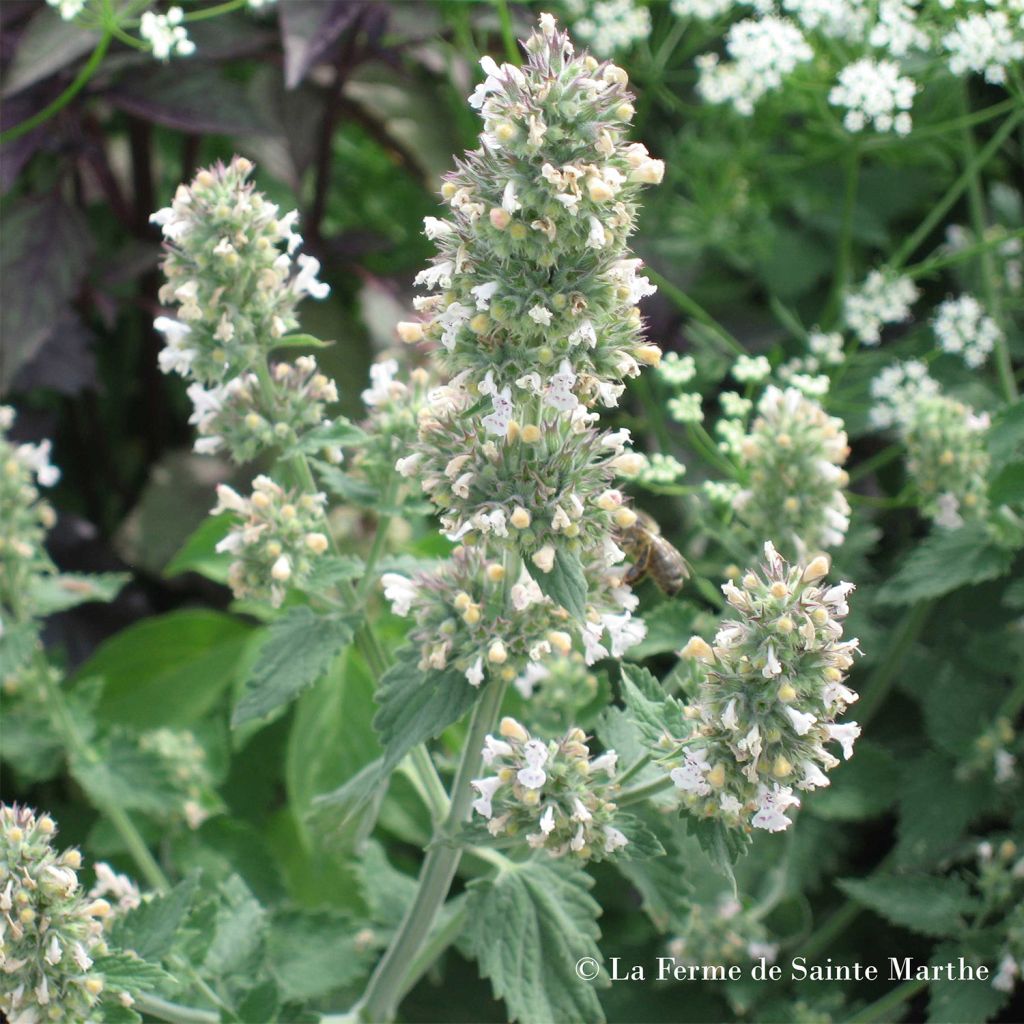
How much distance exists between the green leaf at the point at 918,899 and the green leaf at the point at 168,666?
129 cm

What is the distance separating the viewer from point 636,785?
1395 mm

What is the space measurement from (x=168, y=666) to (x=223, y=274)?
4.32 ft

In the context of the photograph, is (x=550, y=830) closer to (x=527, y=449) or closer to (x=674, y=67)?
(x=527, y=449)

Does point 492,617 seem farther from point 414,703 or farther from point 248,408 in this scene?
point 248,408

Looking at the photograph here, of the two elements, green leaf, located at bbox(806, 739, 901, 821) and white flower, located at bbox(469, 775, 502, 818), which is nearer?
white flower, located at bbox(469, 775, 502, 818)

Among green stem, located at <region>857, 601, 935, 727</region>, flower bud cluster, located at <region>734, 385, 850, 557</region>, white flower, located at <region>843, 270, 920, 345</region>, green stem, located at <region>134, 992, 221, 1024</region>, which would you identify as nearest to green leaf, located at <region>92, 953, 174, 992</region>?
green stem, located at <region>134, 992, 221, 1024</region>

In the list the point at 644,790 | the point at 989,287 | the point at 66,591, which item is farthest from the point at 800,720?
the point at 989,287

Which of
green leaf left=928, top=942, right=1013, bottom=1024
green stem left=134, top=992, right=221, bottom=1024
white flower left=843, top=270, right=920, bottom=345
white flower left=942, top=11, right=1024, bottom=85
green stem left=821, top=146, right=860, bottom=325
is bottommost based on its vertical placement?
green leaf left=928, top=942, right=1013, bottom=1024

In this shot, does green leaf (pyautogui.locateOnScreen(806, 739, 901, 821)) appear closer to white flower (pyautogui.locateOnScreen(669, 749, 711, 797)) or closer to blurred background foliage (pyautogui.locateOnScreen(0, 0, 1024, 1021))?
blurred background foliage (pyautogui.locateOnScreen(0, 0, 1024, 1021))

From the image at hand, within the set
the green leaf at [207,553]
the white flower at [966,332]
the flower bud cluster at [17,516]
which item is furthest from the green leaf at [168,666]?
the white flower at [966,332]

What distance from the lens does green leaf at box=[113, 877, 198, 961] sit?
4.53 ft

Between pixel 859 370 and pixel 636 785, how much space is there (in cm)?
148

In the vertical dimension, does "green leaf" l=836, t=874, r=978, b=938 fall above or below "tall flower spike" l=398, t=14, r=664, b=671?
below

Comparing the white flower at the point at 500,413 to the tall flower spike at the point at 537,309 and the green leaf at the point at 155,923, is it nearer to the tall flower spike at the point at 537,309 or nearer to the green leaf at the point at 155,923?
the tall flower spike at the point at 537,309
